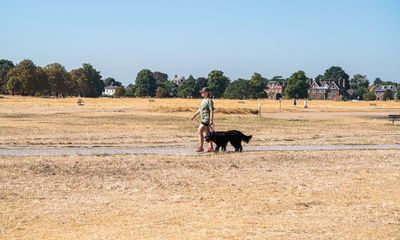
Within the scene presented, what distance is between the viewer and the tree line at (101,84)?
108000 millimetres

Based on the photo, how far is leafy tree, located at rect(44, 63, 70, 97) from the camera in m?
113

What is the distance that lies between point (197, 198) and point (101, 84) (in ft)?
518

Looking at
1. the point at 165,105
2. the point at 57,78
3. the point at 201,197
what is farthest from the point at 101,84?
the point at 201,197

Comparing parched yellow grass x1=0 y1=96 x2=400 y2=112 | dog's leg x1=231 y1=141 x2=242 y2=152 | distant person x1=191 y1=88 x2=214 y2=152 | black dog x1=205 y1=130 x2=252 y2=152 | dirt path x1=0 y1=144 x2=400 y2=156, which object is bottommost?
parched yellow grass x1=0 y1=96 x2=400 y2=112

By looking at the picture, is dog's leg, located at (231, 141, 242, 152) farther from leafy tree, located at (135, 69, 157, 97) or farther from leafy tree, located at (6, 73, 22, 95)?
leafy tree, located at (135, 69, 157, 97)

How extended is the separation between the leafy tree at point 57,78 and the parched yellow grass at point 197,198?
10142cm

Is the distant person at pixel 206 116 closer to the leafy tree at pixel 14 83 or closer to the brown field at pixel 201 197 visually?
the brown field at pixel 201 197

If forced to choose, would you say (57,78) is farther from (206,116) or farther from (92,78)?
(206,116)

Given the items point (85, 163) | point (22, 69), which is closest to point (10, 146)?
point (85, 163)

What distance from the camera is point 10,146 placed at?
18.4 m

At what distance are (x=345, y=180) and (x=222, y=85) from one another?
15161 cm

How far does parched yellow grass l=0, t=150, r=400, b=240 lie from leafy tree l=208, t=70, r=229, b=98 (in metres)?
147


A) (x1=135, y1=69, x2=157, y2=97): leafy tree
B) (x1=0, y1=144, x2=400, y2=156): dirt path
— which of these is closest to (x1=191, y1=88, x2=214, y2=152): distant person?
(x1=0, y1=144, x2=400, y2=156): dirt path

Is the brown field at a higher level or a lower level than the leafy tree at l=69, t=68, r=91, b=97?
lower
